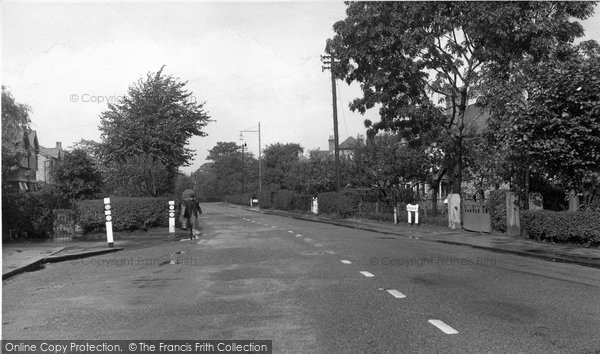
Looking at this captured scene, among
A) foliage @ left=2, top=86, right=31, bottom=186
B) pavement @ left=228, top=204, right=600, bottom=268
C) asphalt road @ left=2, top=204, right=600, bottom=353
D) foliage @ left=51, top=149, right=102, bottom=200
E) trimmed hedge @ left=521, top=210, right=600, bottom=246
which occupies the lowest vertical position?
pavement @ left=228, top=204, right=600, bottom=268

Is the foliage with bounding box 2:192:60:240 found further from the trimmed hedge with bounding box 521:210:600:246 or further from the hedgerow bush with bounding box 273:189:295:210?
the hedgerow bush with bounding box 273:189:295:210

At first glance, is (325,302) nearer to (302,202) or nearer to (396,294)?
(396,294)

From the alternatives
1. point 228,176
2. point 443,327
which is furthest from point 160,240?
point 228,176

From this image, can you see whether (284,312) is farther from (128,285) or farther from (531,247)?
(531,247)

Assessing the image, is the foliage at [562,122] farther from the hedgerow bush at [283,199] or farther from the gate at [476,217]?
the hedgerow bush at [283,199]

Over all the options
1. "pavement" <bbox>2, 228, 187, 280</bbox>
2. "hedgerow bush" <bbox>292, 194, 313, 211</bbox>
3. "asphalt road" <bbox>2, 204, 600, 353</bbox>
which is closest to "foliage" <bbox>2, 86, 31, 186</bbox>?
"pavement" <bbox>2, 228, 187, 280</bbox>

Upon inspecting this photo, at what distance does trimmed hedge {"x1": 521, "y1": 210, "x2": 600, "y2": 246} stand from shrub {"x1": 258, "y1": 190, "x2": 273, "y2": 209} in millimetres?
41672

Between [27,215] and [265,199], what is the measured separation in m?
41.6

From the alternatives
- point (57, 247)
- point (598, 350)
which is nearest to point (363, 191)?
point (57, 247)

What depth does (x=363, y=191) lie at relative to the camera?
34.5 metres

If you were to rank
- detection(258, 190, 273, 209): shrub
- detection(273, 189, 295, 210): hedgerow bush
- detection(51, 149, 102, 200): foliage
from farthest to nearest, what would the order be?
detection(258, 190, 273, 209): shrub → detection(273, 189, 295, 210): hedgerow bush → detection(51, 149, 102, 200): foliage

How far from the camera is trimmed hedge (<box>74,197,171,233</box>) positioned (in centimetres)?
2033

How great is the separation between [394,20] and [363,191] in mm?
14002

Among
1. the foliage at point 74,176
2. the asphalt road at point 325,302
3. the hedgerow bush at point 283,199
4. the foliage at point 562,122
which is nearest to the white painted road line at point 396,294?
the asphalt road at point 325,302
